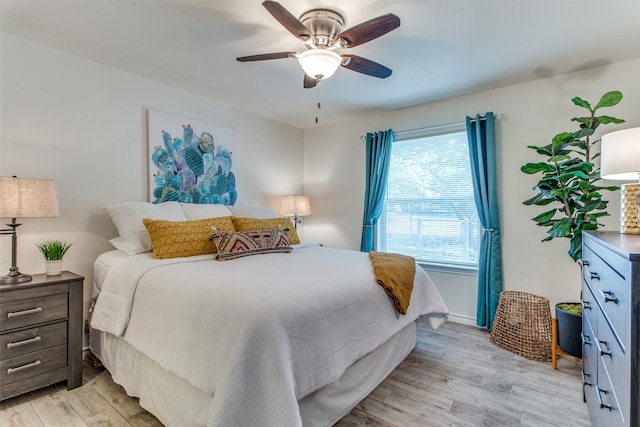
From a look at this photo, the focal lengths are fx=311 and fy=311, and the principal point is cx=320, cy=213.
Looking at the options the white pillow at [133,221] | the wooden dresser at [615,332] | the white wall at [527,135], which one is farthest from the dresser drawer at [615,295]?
the white pillow at [133,221]

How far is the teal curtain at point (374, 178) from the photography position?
12.7ft

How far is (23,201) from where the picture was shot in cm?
191

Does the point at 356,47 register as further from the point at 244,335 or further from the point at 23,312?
the point at 23,312

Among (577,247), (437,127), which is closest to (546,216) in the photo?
(577,247)

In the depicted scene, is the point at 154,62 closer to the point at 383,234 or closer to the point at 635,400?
the point at 383,234

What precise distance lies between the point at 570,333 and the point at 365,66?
2.45 m

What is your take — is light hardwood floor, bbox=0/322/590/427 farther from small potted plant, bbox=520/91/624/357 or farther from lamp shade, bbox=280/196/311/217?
lamp shade, bbox=280/196/311/217

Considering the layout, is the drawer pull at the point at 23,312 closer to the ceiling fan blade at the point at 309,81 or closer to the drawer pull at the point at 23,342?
the drawer pull at the point at 23,342

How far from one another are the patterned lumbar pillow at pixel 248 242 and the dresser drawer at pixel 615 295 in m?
2.07

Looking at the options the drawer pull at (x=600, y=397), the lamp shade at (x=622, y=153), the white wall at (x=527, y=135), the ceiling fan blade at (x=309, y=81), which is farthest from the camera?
the white wall at (x=527, y=135)

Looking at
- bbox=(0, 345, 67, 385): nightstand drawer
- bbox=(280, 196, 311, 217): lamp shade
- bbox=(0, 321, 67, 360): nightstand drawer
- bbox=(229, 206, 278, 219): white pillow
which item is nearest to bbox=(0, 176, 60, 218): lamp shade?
bbox=(0, 321, 67, 360): nightstand drawer

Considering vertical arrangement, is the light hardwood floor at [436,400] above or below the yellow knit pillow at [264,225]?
below

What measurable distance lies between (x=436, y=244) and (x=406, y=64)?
1.99 m

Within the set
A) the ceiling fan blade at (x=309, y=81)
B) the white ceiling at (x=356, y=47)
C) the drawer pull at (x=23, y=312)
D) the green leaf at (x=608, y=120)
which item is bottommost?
the drawer pull at (x=23, y=312)
